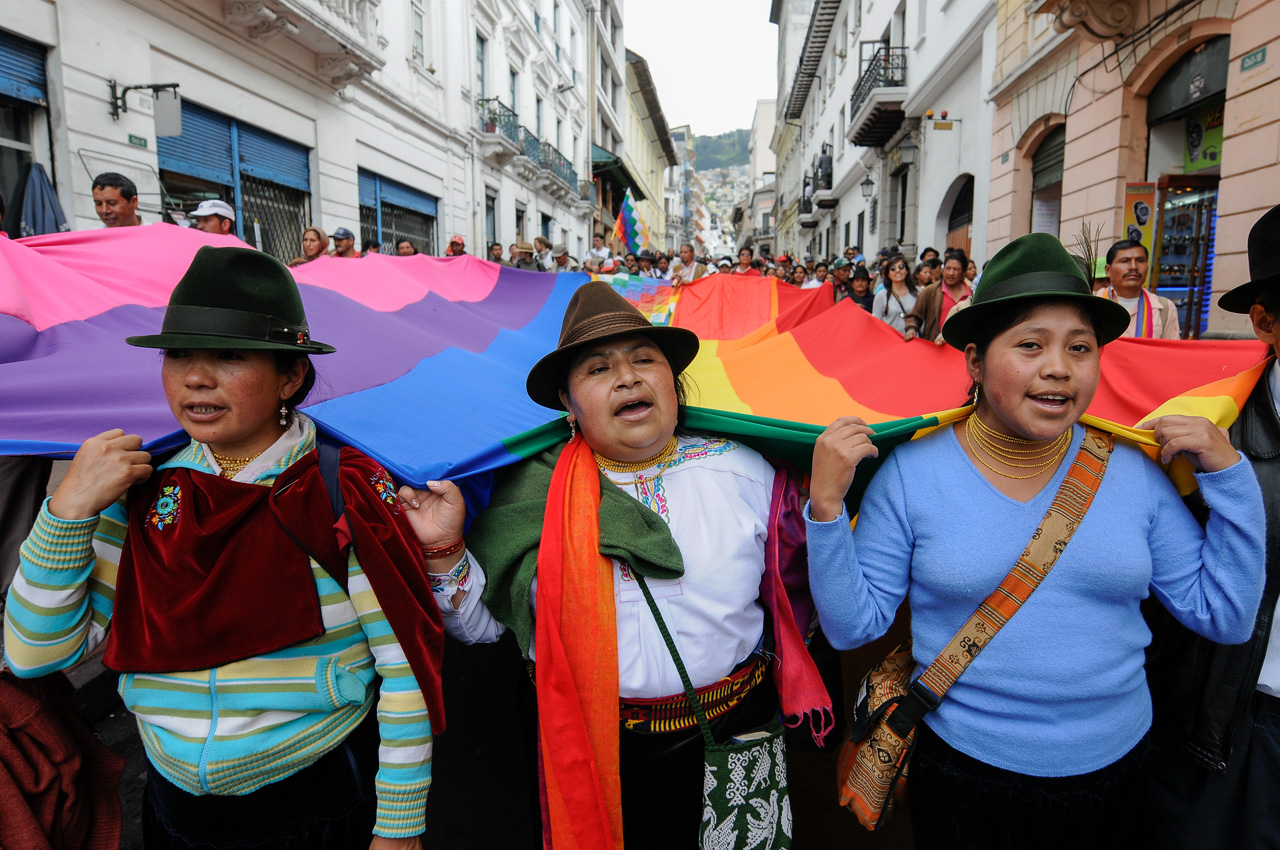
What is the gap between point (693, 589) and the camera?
5.71 ft

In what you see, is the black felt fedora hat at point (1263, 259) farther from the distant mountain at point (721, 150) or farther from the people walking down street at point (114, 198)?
the distant mountain at point (721, 150)

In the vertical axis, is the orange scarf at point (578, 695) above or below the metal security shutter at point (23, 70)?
below

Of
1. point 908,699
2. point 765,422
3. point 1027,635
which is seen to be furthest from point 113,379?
point 1027,635

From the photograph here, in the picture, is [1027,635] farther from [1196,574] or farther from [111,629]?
[111,629]

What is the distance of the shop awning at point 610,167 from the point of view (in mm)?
34156

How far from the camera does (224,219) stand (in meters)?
5.37

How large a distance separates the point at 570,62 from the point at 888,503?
31753mm

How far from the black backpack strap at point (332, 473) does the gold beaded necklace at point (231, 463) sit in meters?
0.14

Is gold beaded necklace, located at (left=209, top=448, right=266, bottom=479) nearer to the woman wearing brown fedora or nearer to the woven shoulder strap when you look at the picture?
the woman wearing brown fedora

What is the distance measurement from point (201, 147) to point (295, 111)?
7.45ft

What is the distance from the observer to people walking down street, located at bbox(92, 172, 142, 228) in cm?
371

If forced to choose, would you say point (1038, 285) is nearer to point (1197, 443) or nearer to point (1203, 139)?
point (1197, 443)

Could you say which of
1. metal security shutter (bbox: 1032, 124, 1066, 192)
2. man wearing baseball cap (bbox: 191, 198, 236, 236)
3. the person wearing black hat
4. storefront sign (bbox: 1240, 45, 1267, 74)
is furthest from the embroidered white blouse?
metal security shutter (bbox: 1032, 124, 1066, 192)

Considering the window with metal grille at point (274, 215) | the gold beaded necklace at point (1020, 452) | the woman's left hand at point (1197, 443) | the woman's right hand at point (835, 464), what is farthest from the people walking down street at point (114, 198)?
the window with metal grille at point (274, 215)
